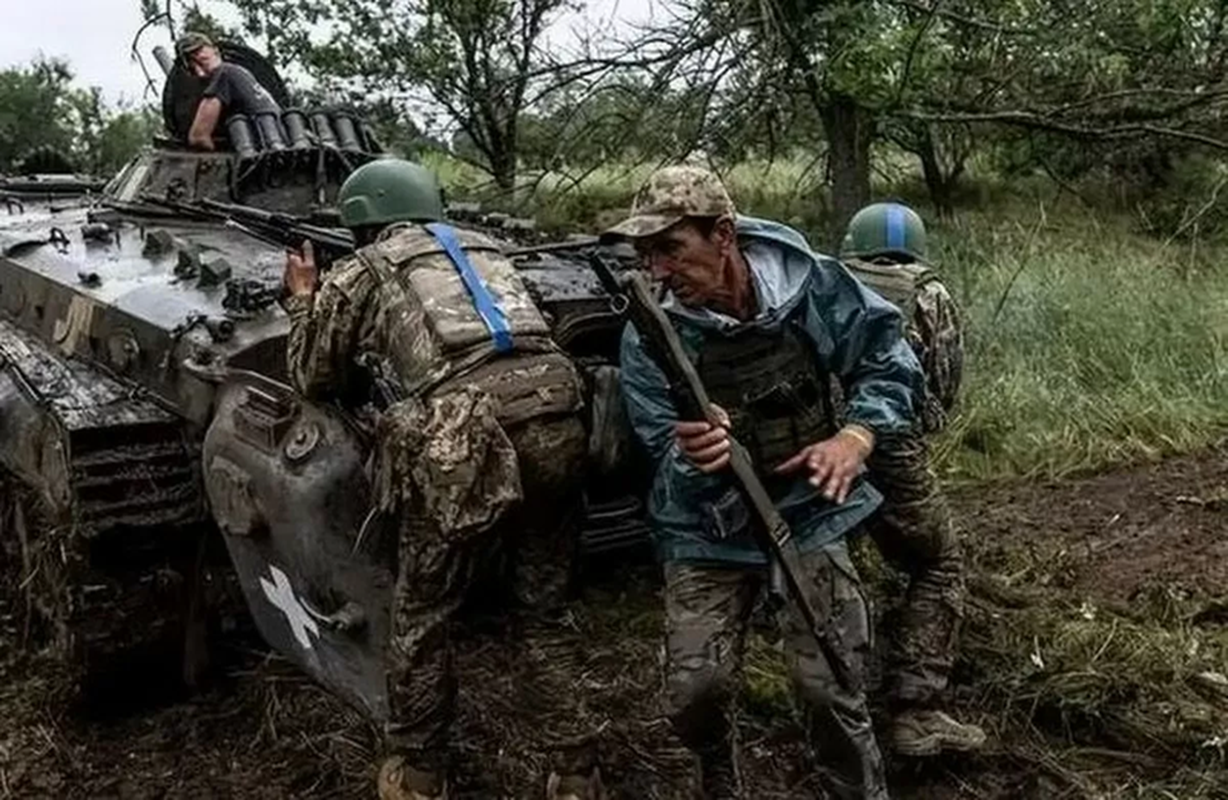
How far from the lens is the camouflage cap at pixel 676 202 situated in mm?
4090

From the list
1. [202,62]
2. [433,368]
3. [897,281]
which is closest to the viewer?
[433,368]

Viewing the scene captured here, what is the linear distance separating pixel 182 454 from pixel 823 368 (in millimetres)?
2263

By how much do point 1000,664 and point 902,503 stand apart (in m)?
0.86

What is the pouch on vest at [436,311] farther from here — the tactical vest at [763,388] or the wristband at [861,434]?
the wristband at [861,434]

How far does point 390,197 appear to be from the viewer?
4.86 m

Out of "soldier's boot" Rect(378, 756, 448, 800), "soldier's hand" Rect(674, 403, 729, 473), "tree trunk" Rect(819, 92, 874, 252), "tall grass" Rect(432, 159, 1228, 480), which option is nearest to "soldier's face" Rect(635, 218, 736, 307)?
"soldier's hand" Rect(674, 403, 729, 473)

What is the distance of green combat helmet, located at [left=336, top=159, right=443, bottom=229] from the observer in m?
4.86

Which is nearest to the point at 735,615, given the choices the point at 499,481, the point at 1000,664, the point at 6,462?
the point at 499,481

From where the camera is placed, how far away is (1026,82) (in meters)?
9.88

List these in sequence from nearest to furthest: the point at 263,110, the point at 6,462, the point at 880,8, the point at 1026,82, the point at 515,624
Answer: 1. the point at 515,624
2. the point at 6,462
3. the point at 263,110
4. the point at 880,8
5. the point at 1026,82

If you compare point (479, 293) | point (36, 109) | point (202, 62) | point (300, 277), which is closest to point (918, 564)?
point (479, 293)

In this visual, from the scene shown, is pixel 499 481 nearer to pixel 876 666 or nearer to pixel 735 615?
pixel 735 615

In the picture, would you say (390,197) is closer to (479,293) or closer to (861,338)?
(479,293)

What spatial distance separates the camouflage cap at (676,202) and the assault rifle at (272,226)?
6.42 ft
